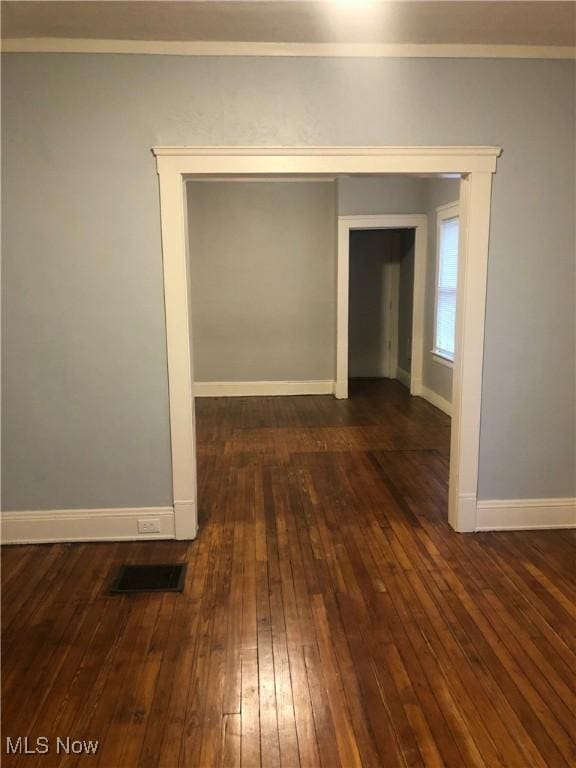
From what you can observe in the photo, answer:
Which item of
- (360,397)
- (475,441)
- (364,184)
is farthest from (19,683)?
(364,184)

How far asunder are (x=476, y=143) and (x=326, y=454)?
2754 mm

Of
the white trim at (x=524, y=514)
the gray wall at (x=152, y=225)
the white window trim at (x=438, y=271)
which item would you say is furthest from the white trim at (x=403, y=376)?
the gray wall at (x=152, y=225)

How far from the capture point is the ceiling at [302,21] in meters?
2.45

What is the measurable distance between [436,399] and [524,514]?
311 cm

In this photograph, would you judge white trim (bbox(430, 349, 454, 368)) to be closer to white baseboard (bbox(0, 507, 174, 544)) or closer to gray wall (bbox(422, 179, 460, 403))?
gray wall (bbox(422, 179, 460, 403))

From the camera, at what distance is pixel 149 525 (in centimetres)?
327

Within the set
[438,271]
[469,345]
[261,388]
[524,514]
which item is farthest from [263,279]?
[524,514]

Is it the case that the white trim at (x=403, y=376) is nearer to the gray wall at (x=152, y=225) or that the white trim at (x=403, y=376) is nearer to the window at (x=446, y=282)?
the window at (x=446, y=282)

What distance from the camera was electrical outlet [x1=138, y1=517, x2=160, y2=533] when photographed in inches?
129

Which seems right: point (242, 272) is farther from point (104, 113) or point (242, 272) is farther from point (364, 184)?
point (104, 113)

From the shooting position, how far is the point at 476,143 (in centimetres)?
298

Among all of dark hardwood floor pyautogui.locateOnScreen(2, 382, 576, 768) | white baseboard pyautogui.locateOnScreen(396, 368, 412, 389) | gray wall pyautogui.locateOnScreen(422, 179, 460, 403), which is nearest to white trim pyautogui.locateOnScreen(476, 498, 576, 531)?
dark hardwood floor pyautogui.locateOnScreen(2, 382, 576, 768)

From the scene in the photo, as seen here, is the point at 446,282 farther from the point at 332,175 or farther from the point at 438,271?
the point at 332,175

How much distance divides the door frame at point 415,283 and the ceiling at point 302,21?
3666mm
